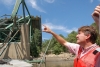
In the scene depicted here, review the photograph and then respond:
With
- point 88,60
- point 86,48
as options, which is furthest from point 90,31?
point 88,60

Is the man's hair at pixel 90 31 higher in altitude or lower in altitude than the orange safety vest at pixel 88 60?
higher

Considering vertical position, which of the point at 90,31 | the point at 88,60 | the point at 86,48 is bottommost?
the point at 88,60

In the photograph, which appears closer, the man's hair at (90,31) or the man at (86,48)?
the man at (86,48)

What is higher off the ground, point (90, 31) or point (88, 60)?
point (90, 31)

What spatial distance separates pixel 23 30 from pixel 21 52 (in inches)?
40.6

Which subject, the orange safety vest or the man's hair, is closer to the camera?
the orange safety vest

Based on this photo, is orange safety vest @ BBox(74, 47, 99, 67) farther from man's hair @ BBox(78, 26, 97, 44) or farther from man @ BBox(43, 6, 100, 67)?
man's hair @ BBox(78, 26, 97, 44)

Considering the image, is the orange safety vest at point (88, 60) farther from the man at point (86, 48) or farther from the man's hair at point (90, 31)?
the man's hair at point (90, 31)

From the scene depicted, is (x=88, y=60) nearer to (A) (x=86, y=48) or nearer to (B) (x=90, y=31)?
(A) (x=86, y=48)

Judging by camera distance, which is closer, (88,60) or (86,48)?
(88,60)

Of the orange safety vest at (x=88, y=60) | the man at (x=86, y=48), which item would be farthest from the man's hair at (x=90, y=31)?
the orange safety vest at (x=88, y=60)

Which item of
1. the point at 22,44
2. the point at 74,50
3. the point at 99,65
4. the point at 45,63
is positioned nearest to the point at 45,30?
the point at 74,50

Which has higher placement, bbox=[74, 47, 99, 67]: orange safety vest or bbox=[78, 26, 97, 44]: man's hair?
bbox=[78, 26, 97, 44]: man's hair

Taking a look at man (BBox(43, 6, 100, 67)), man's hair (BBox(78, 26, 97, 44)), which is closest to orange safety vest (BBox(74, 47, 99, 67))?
man (BBox(43, 6, 100, 67))
